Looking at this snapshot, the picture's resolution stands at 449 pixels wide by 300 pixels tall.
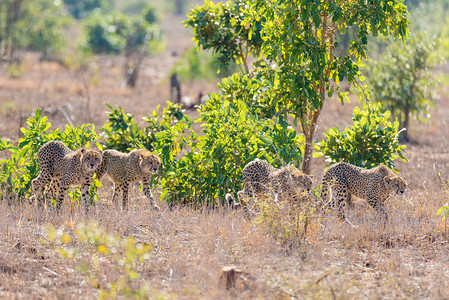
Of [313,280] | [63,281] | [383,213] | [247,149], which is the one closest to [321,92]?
[247,149]

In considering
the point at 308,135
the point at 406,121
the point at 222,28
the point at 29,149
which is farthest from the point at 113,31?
the point at 308,135

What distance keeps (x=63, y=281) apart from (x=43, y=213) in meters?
2.47

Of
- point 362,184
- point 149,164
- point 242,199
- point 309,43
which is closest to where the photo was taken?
point 242,199

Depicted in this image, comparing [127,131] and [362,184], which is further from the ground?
[127,131]

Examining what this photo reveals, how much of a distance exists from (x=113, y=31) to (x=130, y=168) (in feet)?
108

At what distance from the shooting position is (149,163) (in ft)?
29.7

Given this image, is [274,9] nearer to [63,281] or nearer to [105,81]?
[63,281]

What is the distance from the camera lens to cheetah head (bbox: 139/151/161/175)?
902 centimetres

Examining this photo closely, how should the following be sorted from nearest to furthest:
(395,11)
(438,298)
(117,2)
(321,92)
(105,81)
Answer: (438,298)
(395,11)
(321,92)
(105,81)
(117,2)

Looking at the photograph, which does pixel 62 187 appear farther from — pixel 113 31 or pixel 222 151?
pixel 113 31

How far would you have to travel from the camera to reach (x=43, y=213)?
8.14 meters

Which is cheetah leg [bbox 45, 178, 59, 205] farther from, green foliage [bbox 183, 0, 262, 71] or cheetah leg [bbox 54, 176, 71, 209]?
green foliage [bbox 183, 0, 262, 71]

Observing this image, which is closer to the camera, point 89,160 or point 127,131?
point 89,160

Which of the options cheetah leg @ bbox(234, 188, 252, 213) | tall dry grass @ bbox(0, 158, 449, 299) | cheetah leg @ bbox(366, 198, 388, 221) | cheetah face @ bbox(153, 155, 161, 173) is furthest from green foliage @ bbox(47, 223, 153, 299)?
cheetah leg @ bbox(366, 198, 388, 221)
